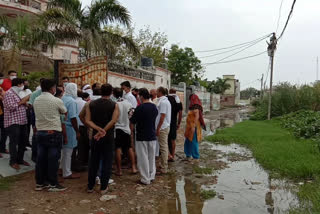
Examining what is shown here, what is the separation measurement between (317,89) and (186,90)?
11052 millimetres

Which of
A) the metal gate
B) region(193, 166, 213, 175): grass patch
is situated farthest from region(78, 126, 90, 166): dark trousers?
the metal gate

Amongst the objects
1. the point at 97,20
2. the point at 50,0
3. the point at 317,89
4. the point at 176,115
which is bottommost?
the point at 176,115

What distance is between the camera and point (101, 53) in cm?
1151

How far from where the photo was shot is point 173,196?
4.85 m

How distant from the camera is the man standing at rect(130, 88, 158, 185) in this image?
5.21 m

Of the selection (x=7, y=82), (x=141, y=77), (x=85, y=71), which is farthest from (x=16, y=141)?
(x=141, y=77)

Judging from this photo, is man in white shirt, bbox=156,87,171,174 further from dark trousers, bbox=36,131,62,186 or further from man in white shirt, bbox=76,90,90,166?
dark trousers, bbox=36,131,62,186

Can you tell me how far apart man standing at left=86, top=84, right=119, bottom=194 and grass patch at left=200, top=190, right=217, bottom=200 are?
65.5 inches

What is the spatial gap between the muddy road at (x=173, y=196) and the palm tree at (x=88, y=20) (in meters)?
6.71

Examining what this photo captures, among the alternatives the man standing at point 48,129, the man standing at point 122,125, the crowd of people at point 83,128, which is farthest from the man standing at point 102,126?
the man standing at point 122,125

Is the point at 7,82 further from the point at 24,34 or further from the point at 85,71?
the point at 24,34

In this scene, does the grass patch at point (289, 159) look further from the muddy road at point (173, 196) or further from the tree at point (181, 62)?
the tree at point (181, 62)

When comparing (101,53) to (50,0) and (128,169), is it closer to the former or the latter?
(50,0)

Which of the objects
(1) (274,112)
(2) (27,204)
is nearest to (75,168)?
(2) (27,204)
